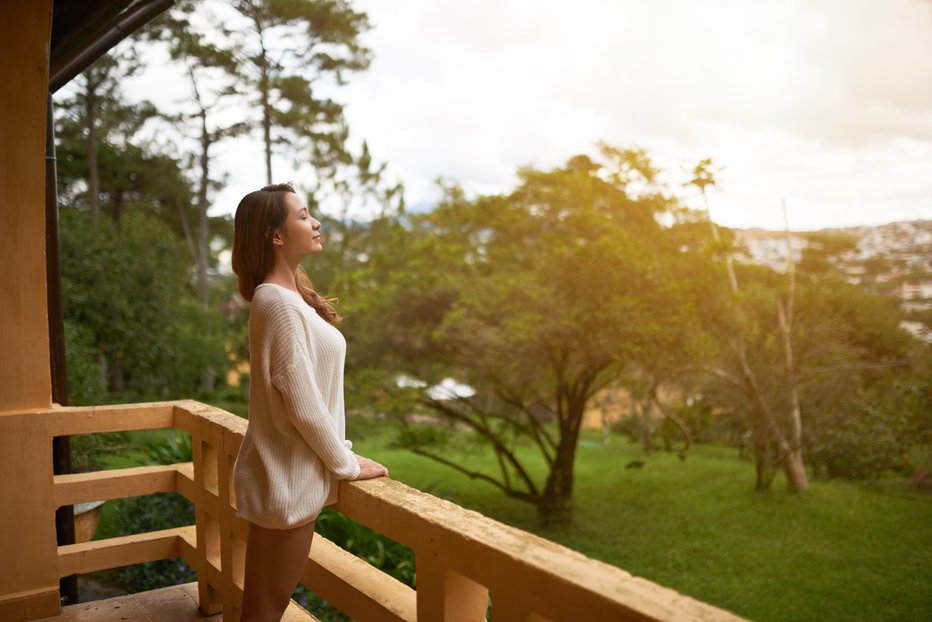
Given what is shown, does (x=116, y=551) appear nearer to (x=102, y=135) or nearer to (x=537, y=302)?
(x=537, y=302)

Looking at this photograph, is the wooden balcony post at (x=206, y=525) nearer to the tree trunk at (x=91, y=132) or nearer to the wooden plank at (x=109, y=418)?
the wooden plank at (x=109, y=418)

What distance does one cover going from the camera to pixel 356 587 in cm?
153

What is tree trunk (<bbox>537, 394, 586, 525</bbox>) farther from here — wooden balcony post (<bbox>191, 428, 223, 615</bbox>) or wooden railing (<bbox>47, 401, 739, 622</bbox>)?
wooden balcony post (<bbox>191, 428, 223, 615</bbox>)

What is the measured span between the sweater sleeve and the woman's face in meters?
0.18

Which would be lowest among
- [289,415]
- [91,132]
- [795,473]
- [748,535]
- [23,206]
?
[748,535]

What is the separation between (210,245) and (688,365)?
16.7 meters

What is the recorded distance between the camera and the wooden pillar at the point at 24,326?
7.30 ft

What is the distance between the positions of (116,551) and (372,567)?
1288 millimetres

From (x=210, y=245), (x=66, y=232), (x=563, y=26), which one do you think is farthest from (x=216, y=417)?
(x=210, y=245)

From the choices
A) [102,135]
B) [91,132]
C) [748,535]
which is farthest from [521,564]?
[102,135]

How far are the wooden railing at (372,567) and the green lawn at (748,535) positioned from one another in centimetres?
627

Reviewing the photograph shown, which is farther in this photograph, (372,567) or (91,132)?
(91,132)

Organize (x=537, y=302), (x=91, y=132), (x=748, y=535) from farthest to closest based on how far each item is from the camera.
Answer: (x=91, y=132) → (x=748, y=535) → (x=537, y=302)

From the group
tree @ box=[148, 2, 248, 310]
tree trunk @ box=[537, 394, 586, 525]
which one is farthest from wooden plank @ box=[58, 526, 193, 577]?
tree @ box=[148, 2, 248, 310]
